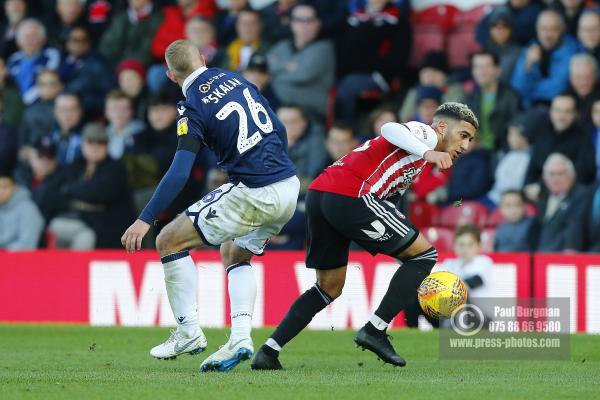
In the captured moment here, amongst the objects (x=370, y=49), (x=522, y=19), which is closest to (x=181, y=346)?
(x=370, y=49)

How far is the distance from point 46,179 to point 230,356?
8.93 m

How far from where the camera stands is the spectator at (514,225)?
1434 centimetres

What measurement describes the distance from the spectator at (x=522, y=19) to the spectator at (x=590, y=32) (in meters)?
0.89

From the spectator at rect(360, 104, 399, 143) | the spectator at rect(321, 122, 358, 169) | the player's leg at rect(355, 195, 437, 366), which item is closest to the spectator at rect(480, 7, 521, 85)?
the spectator at rect(360, 104, 399, 143)

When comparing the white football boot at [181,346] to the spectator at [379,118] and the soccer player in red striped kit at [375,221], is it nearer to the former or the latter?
the soccer player in red striped kit at [375,221]

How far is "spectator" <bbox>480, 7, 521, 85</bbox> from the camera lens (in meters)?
15.8

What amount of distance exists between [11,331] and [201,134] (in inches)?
216

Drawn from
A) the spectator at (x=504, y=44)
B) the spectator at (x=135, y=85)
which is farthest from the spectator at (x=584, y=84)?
the spectator at (x=135, y=85)

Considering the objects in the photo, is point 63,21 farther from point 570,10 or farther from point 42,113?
point 570,10

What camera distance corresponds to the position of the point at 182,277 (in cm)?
862

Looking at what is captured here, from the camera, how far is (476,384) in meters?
7.89

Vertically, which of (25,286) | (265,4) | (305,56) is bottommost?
(25,286)

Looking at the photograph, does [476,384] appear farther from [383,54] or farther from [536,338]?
[383,54]

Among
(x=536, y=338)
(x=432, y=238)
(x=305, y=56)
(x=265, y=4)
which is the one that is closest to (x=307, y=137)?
(x=305, y=56)
